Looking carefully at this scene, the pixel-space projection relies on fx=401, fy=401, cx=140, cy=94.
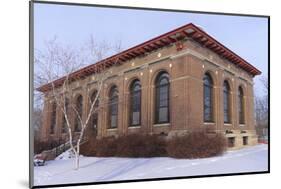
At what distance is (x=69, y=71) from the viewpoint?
219 inches

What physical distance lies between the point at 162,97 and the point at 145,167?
1049 millimetres

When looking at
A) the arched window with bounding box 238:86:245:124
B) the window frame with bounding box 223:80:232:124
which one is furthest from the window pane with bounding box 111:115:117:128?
the arched window with bounding box 238:86:245:124

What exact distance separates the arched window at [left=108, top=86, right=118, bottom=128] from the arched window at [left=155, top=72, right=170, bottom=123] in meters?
0.60

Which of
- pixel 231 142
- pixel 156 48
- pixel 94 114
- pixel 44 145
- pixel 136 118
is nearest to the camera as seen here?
pixel 44 145

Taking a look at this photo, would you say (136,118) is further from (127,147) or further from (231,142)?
(231,142)

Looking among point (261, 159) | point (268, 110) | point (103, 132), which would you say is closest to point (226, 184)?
point (261, 159)

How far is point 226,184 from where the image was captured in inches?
232

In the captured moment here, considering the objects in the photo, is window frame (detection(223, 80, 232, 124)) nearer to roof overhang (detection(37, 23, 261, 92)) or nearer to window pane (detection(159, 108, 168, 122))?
roof overhang (detection(37, 23, 261, 92))

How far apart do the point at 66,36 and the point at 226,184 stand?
313 centimetres

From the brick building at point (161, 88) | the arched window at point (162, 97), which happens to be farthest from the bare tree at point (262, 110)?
the arched window at point (162, 97)

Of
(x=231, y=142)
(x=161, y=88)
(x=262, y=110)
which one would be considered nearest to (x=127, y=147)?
(x=161, y=88)

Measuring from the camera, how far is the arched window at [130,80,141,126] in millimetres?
5780

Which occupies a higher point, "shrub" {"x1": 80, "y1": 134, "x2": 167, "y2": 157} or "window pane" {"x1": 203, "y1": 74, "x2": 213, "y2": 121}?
"window pane" {"x1": 203, "y1": 74, "x2": 213, "y2": 121}

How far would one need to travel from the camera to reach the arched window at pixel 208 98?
19.9 feet
